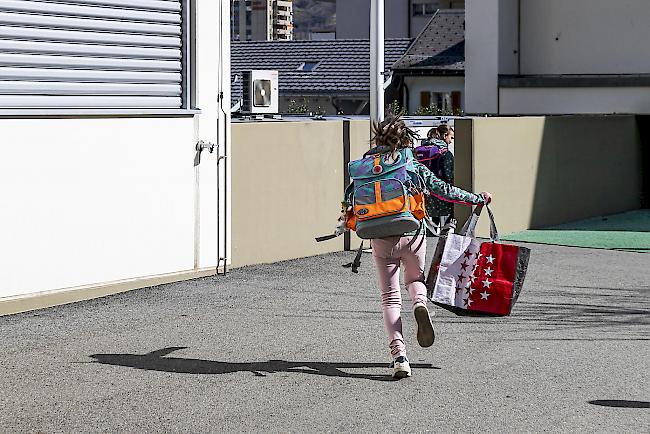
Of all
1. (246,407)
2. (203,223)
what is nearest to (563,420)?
(246,407)

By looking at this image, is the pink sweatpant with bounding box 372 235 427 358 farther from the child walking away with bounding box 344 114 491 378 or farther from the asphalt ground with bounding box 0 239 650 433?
the asphalt ground with bounding box 0 239 650 433

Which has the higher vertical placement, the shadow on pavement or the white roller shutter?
the white roller shutter

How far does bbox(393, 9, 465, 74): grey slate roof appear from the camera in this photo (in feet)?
177

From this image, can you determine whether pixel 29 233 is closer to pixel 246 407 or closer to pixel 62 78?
pixel 62 78

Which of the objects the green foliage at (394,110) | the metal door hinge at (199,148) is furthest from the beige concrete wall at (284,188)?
the green foliage at (394,110)

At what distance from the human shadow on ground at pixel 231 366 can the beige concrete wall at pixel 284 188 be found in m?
5.16

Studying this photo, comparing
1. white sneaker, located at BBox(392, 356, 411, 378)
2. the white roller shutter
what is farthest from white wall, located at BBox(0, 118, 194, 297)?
white sneaker, located at BBox(392, 356, 411, 378)

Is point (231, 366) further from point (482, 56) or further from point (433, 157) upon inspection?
point (482, 56)

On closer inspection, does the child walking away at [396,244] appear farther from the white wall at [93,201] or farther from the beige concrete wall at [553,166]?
the beige concrete wall at [553,166]

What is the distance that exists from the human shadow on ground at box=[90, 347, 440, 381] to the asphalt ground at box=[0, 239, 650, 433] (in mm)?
16

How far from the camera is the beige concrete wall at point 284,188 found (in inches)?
581

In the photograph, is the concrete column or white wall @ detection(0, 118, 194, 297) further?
the concrete column

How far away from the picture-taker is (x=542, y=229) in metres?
20.0

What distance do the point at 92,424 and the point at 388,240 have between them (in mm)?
2352
